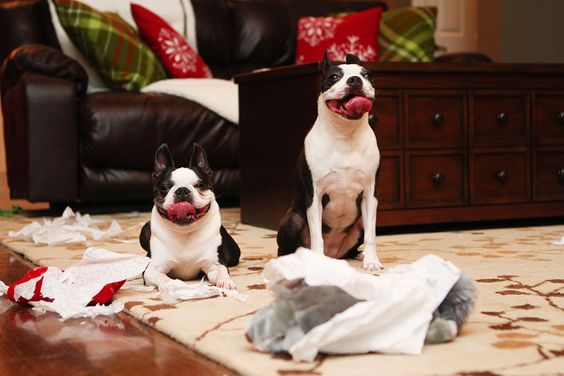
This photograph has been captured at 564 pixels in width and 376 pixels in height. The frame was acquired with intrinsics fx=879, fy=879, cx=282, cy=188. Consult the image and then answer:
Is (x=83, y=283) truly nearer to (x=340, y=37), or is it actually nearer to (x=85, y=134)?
(x=85, y=134)

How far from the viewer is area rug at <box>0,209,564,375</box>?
123 cm

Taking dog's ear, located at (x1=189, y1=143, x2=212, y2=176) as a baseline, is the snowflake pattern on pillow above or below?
above

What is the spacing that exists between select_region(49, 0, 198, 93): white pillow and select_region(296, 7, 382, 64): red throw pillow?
58 cm

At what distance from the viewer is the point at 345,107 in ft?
7.13

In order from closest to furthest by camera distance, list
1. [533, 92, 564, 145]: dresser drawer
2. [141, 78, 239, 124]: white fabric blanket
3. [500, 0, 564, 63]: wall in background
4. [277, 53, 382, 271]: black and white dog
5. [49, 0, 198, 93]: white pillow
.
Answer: [277, 53, 382, 271]: black and white dog, [533, 92, 564, 145]: dresser drawer, [141, 78, 239, 124]: white fabric blanket, [49, 0, 198, 93]: white pillow, [500, 0, 564, 63]: wall in background

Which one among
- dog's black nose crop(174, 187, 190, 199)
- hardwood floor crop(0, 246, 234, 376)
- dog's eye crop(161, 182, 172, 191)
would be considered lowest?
hardwood floor crop(0, 246, 234, 376)

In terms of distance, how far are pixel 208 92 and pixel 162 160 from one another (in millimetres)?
2046

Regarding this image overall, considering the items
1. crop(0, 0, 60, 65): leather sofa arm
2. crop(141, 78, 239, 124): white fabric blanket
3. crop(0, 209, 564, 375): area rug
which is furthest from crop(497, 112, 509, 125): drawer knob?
crop(0, 0, 60, 65): leather sofa arm

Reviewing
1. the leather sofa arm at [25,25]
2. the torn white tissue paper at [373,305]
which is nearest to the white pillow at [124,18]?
the leather sofa arm at [25,25]

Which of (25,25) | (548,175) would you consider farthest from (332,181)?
(25,25)

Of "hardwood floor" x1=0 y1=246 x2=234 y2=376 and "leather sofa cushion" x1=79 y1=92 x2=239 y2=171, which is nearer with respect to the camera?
"hardwood floor" x1=0 y1=246 x2=234 y2=376

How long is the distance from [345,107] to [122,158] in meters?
1.84

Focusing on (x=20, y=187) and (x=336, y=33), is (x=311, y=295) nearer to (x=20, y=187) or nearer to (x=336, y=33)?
(x=20, y=187)

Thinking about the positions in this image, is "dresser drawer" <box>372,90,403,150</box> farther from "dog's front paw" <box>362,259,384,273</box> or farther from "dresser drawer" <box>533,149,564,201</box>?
"dog's front paw" <box>362,259,384,273</box>
